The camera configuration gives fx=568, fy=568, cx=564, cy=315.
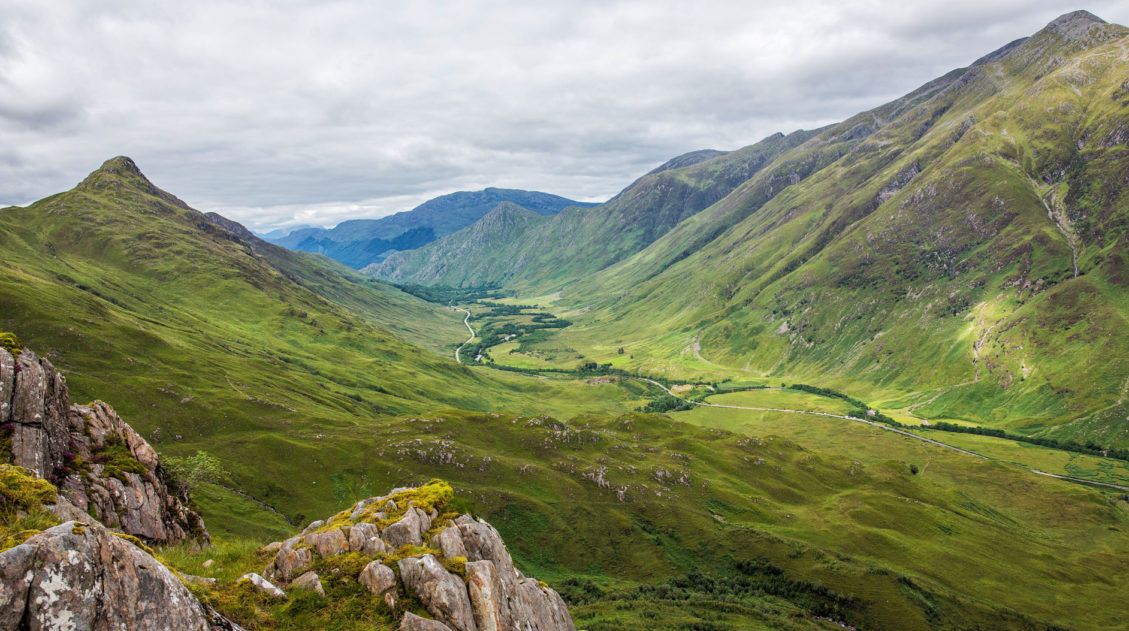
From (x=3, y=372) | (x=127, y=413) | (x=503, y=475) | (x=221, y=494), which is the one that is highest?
(x=3, y=372)

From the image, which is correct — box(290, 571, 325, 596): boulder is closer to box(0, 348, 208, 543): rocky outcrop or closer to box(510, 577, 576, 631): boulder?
box(510, 577, 576, 631): boulder

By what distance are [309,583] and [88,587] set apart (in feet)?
53.5

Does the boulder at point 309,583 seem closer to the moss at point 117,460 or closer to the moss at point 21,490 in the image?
the moss at point 21,490

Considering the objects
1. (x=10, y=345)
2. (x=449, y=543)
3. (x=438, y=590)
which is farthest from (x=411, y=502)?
(x=10, y=345)

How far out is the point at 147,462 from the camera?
5322 centimetres

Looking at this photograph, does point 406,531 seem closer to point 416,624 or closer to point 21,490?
point 416,624

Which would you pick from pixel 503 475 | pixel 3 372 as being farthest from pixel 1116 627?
pixel 3 372

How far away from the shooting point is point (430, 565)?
38594mm

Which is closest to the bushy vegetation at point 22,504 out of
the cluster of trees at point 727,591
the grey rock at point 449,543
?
the grey rock at point 449,543

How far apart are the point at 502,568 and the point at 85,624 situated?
106ft

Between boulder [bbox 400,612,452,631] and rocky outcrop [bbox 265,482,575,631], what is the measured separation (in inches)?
1.7

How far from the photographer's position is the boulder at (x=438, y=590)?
3684 cm

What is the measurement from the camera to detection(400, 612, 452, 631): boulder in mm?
34125

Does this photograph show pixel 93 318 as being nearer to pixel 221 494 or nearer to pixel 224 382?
pixel 224 382
